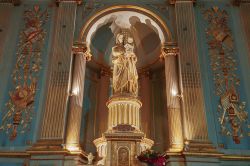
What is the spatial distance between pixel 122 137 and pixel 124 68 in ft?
8.16

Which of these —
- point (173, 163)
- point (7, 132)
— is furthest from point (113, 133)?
point (7, 132)

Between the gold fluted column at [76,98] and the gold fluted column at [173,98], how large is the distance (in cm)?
259

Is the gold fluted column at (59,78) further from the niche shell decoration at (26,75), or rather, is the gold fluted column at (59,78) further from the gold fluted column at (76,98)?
the niche shell decoration at (26,75)

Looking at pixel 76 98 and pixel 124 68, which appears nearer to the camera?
pixel 76 98

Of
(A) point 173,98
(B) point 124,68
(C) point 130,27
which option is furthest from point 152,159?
(C) point 130,27

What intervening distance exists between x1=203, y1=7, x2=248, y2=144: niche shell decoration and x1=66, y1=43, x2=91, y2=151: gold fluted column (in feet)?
13.3

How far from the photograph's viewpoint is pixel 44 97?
9406 millimetres

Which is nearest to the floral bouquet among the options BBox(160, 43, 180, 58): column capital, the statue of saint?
the statue of saint

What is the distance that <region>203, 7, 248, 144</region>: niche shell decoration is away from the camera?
9133 millimetres

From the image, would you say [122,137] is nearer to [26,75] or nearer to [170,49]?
[170,49]

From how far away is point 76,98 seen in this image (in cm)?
947

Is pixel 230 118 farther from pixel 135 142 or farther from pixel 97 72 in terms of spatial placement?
pixel 97 72

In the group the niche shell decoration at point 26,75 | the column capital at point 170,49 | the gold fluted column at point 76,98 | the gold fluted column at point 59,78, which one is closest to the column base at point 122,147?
the gold fluted column at point 76,98

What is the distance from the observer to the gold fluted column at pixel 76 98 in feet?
29.2
